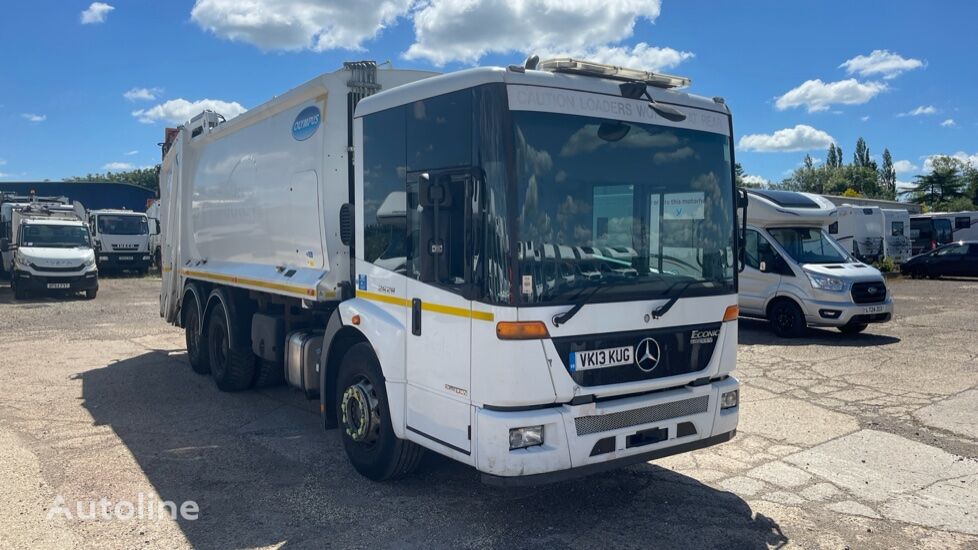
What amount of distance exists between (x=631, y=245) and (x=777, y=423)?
3868 mm

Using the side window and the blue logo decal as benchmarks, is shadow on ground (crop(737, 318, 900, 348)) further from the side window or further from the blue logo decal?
the side window

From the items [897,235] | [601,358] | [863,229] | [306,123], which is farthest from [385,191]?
[897,235]

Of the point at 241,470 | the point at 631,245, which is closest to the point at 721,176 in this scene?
the point at 631,245

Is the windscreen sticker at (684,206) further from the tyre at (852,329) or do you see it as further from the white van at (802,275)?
the tyre at (852,329)

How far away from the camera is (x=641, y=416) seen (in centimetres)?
472

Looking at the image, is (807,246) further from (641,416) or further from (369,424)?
(369,424)

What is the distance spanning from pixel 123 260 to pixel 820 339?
24.8m

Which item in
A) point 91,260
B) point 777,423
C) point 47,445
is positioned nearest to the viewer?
point 47,445

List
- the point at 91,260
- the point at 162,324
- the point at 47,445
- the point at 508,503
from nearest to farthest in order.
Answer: the point at 508,503
the point at 47,445
the point at 162,324
the point at 91,260

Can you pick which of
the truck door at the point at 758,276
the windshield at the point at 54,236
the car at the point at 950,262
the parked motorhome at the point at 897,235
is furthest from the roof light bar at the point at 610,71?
the parked motorhome at the point at 897,235

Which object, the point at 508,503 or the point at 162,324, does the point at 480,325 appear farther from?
the point at 162,324

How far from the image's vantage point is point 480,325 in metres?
4.42

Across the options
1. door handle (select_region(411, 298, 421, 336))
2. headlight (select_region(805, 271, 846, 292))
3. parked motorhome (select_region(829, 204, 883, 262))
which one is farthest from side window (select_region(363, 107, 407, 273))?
parked motorhome (select_region(829, 204, 883, 262))

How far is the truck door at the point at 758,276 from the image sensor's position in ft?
44.0
